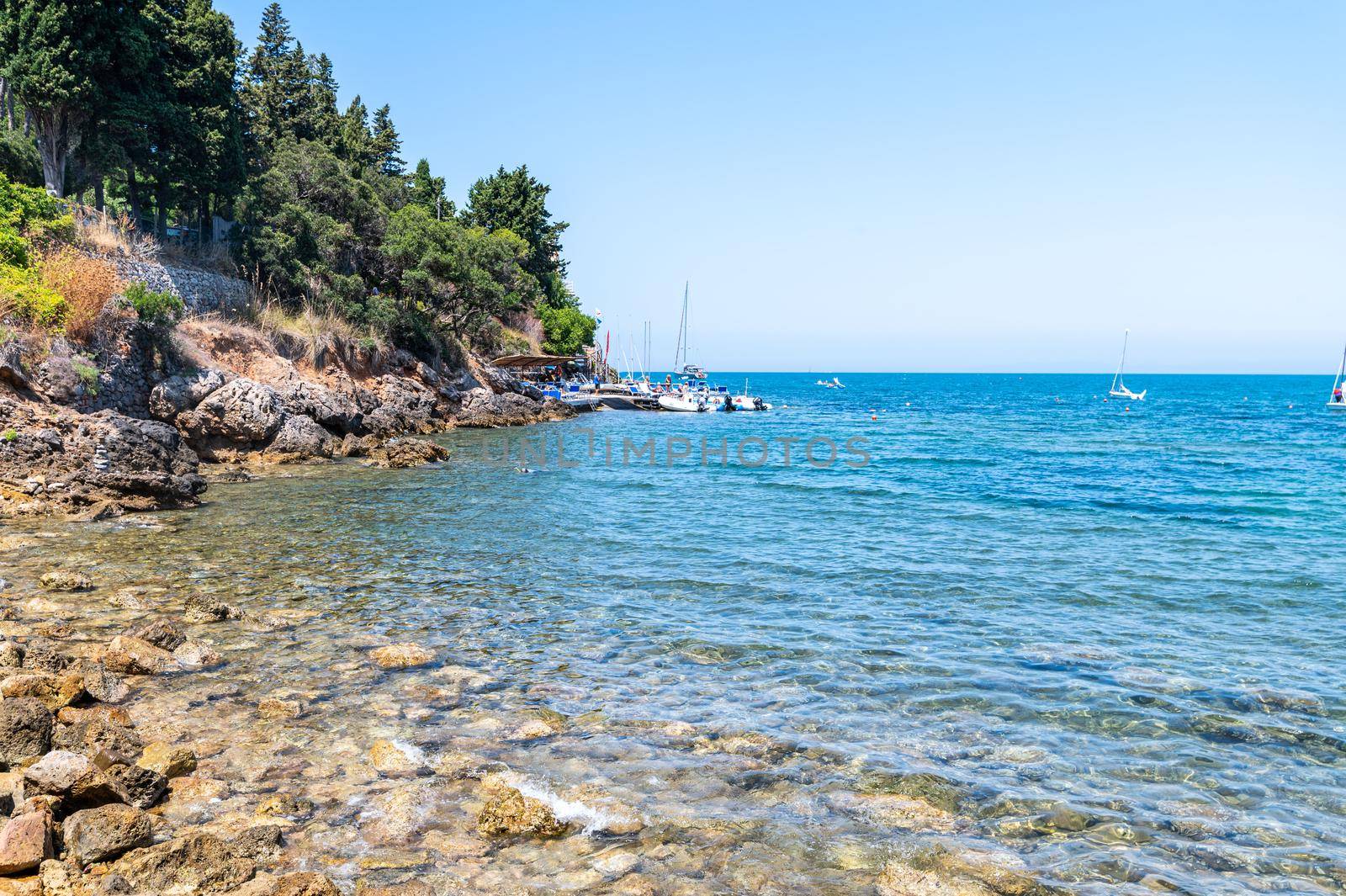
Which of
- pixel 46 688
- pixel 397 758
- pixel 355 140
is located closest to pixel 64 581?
pixel 46 688

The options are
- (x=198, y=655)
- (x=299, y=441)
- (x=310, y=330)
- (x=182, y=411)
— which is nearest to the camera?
(x=198, y=655)

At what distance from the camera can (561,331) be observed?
72.1m

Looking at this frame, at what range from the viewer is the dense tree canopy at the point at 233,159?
2694cm

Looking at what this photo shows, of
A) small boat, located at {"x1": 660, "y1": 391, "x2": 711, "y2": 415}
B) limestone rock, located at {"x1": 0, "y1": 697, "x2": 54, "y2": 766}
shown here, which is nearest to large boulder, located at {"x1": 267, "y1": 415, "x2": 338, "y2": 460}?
limestone rock, located at {"x1": 0, "y1": 697, "x2": 54, "y2": 766}

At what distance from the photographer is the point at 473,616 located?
1106cm

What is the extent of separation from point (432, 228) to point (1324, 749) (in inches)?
1798

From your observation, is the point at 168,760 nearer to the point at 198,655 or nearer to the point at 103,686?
the point at 103,686

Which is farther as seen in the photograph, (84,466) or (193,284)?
(193,284)

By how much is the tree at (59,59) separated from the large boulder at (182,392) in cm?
1000

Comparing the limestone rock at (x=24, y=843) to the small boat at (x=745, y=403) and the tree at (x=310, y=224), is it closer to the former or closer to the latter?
the tree at (x=310, y=224)

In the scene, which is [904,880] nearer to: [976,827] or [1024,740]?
[976,827]

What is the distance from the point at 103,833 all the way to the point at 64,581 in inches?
306

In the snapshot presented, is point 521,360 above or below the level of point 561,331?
below

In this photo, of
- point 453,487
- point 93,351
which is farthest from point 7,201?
point 453,487
